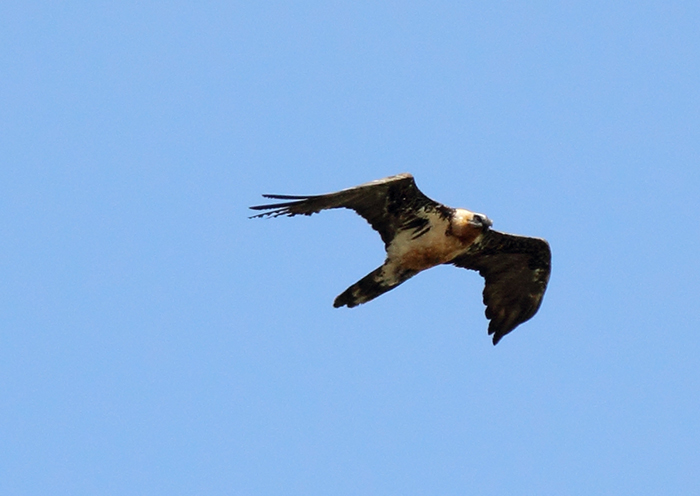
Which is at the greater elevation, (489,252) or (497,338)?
(489,252)

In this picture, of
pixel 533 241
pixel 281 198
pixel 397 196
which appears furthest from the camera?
pixel 533 241

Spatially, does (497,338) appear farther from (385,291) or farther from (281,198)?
(281,198)

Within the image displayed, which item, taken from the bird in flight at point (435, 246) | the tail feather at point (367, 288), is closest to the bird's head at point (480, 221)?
the bird in flight at point (435, 246)

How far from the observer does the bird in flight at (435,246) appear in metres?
13.9

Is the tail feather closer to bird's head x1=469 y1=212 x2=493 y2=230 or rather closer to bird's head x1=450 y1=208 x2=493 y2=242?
bird's head x1=450 y1=208 x2=493 y2=242

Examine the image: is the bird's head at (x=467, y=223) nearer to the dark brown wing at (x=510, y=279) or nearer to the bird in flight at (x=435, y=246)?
the bird in flight at (x=435, y=246)

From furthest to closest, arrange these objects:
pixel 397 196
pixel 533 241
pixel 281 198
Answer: pixel 533 241 < pixel 397 196 < pixel 281 198

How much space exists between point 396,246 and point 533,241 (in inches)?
82.6

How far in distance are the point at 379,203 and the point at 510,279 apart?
8.75 feet

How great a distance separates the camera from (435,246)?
48.3ft

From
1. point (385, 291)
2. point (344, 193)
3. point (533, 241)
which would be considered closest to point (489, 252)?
point (533, 241)

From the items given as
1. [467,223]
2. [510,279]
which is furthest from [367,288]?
[510,279]

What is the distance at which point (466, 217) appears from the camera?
1464 cm

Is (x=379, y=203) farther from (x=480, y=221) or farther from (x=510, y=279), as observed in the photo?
(x=510, y=279)
